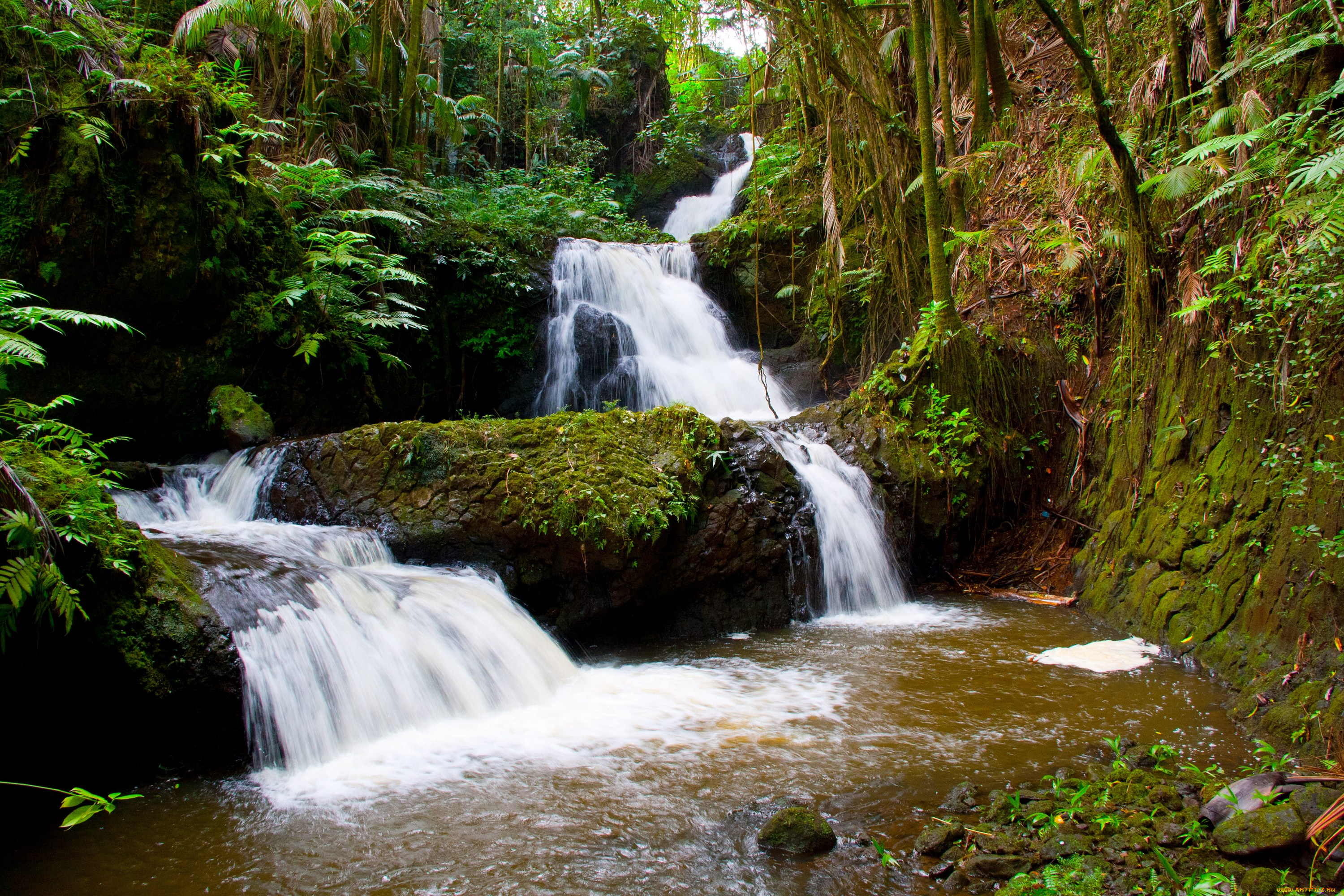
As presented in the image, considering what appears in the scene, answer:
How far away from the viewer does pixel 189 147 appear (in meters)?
7.26

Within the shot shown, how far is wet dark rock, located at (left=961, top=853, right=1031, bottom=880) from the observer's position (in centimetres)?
250

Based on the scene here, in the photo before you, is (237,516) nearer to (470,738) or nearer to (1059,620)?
(470,738)

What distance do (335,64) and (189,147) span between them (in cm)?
550

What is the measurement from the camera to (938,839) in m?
2.72

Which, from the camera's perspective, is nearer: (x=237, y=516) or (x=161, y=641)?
(x=161, y=641)

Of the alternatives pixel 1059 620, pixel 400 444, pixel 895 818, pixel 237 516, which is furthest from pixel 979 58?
pixel 237 516

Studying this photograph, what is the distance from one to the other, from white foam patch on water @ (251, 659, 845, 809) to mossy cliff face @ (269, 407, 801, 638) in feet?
3.15

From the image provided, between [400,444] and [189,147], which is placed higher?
[189,147]

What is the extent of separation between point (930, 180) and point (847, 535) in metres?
3.61

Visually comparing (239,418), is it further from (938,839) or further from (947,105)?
(947,105)

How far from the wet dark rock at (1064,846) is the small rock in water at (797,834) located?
2.41ft

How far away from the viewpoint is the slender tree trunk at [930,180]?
23.9ft

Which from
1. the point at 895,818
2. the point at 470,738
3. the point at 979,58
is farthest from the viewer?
the point at 979,58

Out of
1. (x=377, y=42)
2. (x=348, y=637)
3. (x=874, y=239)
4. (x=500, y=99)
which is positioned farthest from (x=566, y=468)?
(x=500, y=99)
